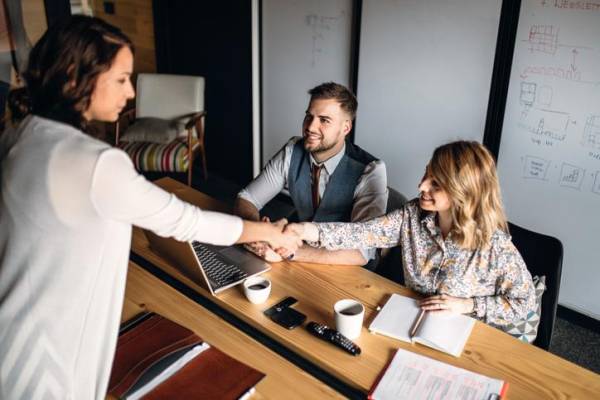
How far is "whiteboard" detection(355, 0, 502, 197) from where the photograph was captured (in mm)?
2922

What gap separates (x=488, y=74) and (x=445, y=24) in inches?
15.1

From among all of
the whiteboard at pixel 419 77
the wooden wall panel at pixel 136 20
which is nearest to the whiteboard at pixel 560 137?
the whiteboard at pixel 419 77

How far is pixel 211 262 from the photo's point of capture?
6.02 feet

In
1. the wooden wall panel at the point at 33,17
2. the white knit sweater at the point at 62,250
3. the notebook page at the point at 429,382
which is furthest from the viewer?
the wooden wall panel at the point at 33,17

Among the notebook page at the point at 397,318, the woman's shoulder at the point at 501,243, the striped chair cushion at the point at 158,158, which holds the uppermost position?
the woman's shoulder at the point at 501,243

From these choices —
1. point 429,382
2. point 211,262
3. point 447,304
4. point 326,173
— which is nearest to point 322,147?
point 326,173

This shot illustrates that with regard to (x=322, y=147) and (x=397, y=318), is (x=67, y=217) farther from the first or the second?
(x=322, y=147)

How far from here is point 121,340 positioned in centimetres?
144

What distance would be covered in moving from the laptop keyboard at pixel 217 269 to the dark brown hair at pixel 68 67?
2.46 feet

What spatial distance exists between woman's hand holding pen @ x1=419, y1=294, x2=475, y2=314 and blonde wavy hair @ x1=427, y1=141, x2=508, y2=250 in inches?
6.6

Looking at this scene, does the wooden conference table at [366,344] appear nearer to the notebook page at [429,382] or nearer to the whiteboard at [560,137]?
the notebook page at [429,382]

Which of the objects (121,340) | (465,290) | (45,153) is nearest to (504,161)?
(465,290)

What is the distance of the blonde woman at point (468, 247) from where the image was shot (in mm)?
1595

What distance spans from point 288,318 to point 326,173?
88cm
